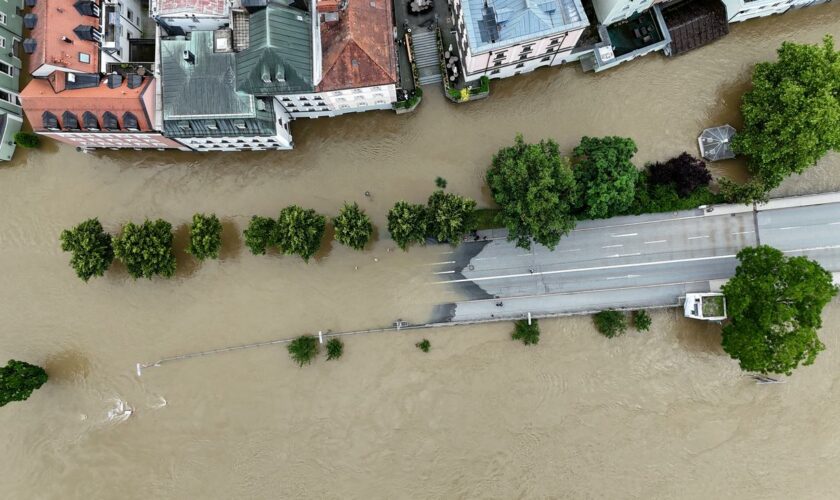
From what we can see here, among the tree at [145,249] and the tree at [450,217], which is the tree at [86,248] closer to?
the tree at [145,249]

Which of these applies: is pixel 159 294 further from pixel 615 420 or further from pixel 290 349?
pixel 615 420

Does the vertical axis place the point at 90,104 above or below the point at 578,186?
above

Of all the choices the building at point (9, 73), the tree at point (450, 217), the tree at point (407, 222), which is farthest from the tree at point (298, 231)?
the building at point (9, 73)

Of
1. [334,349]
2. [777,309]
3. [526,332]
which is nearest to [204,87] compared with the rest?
[334,349]

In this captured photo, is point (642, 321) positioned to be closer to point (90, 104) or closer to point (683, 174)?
point (683, 174)

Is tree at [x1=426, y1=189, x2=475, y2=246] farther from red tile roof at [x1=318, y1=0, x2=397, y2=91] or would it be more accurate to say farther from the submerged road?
red tile roof at [x1=318, y1=0, x2=397, y2=91]
